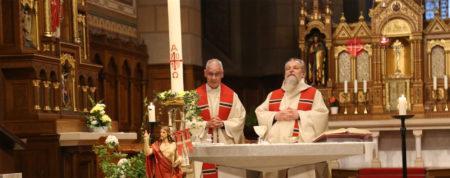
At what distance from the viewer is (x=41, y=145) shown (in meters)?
9.02

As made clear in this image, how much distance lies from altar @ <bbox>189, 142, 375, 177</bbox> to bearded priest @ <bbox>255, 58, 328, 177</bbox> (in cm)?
122

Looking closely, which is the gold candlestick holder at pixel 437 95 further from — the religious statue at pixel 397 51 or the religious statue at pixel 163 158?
the religious statue at pixel 163 158

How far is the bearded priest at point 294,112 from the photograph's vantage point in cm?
671

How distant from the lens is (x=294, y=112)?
665 centimetres

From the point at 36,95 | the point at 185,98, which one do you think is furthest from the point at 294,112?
the point at 36,95

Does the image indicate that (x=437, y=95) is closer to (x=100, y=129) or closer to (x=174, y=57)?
(x=100, y=129)

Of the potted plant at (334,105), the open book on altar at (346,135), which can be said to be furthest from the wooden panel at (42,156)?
the potted plant at (334,105)

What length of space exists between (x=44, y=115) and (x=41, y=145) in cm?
38

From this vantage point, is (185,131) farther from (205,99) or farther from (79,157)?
(79,157)

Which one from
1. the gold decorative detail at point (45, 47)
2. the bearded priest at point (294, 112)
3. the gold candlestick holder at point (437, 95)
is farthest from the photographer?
the gold candlestick holder at point (437, 95)

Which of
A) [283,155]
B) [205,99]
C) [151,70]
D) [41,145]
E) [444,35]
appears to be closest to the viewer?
[283,155]

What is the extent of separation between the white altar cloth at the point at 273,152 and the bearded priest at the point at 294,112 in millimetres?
1220

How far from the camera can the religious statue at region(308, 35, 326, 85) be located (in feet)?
46.4

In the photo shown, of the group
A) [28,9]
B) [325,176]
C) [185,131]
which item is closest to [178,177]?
[185,131]
